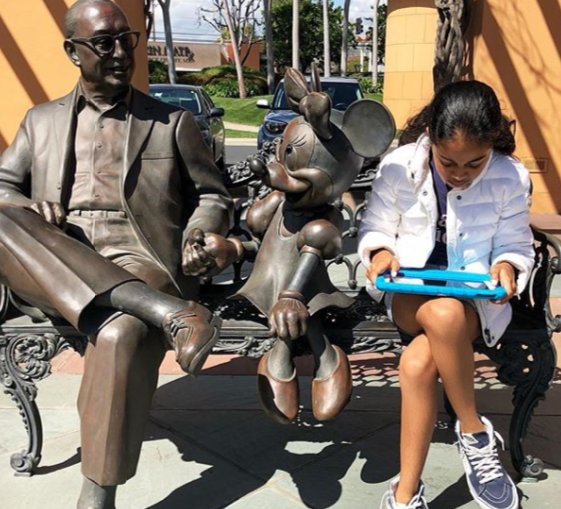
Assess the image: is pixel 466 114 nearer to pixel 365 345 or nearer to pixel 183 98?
pixel 365 345

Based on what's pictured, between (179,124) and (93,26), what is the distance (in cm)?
51

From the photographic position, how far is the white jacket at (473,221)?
2582mm

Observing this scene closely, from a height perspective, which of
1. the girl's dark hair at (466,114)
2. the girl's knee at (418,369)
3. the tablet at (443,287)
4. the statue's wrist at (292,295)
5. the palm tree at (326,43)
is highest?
the girl's dark hair at (466,114)

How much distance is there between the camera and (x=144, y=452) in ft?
10.2

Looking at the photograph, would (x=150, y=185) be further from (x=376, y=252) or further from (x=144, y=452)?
(x=144, y=452)

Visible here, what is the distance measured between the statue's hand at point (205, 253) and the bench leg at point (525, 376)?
1.11 metres

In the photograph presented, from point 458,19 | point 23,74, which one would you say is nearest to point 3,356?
point 23,74

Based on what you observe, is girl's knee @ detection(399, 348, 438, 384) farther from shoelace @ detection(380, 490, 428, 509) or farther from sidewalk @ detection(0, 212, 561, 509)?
sidewalk @ detection(0, 212, 561, 509)

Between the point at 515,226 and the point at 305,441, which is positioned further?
the point at 305,441

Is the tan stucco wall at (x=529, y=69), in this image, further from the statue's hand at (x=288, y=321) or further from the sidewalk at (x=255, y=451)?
the statue's hand at (x=288, y=321)

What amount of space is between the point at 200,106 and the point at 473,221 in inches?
433

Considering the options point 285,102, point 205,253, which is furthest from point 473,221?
point 285,102

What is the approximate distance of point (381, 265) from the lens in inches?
100

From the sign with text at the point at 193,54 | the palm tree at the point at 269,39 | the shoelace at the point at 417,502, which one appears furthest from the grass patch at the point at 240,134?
the sign with text at the point at 193,54
